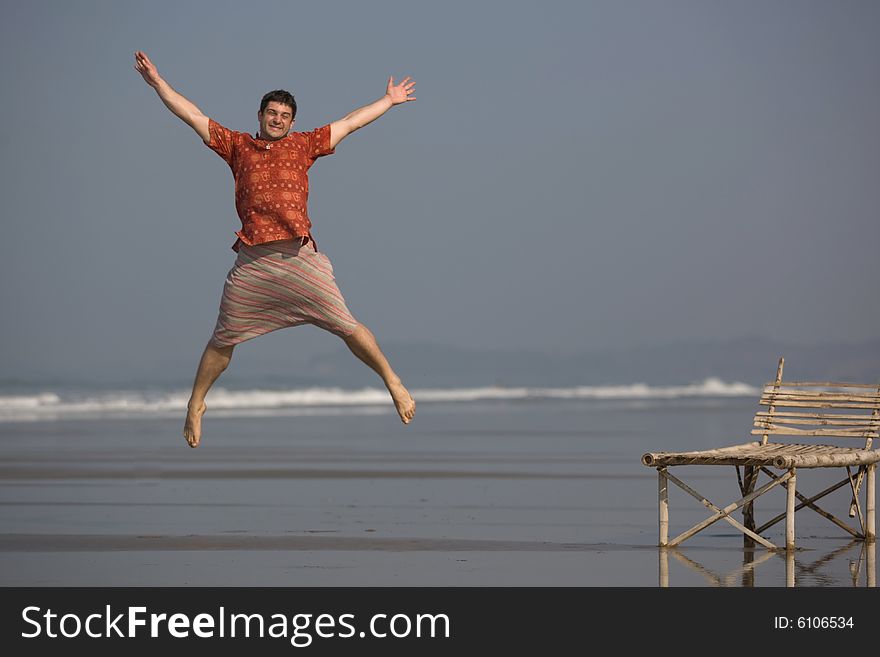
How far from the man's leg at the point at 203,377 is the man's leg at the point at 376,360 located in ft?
2.58

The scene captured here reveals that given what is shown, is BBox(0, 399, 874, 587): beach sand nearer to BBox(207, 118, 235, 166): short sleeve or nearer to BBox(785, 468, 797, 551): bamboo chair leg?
BBox(785, 468, 797, 551): bamboo chair leg

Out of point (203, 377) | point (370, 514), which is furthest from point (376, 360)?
point (370, 514)

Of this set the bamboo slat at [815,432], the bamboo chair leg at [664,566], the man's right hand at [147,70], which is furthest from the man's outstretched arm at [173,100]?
the bamboo slat at [815,432]

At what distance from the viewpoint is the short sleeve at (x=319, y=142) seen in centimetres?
892

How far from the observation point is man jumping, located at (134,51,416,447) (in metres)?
8.81

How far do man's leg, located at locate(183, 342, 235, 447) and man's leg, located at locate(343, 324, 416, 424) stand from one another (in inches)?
30.9

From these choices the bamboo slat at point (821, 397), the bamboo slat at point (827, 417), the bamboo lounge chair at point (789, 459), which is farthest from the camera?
the bamboo slat at point (821, 397)

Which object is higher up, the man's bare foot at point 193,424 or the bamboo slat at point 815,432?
the bamboo slat at point 815,432

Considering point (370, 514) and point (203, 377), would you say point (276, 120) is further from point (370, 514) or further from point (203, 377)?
point (370, 514)

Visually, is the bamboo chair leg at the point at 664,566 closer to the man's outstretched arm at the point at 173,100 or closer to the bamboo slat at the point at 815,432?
the bamboo slat at the point at 815,432

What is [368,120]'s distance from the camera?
9.14m

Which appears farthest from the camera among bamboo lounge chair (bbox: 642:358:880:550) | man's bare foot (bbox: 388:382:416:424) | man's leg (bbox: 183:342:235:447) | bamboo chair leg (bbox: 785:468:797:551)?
bamboo lounge chair (bbox: 642:358:880:550)

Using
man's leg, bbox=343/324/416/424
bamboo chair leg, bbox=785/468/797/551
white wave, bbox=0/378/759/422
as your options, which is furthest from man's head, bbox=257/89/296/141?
white wave, bbox=0/378/759/422

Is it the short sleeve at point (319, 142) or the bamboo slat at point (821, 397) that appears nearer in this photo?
the short sleeve at point (319, 142)
